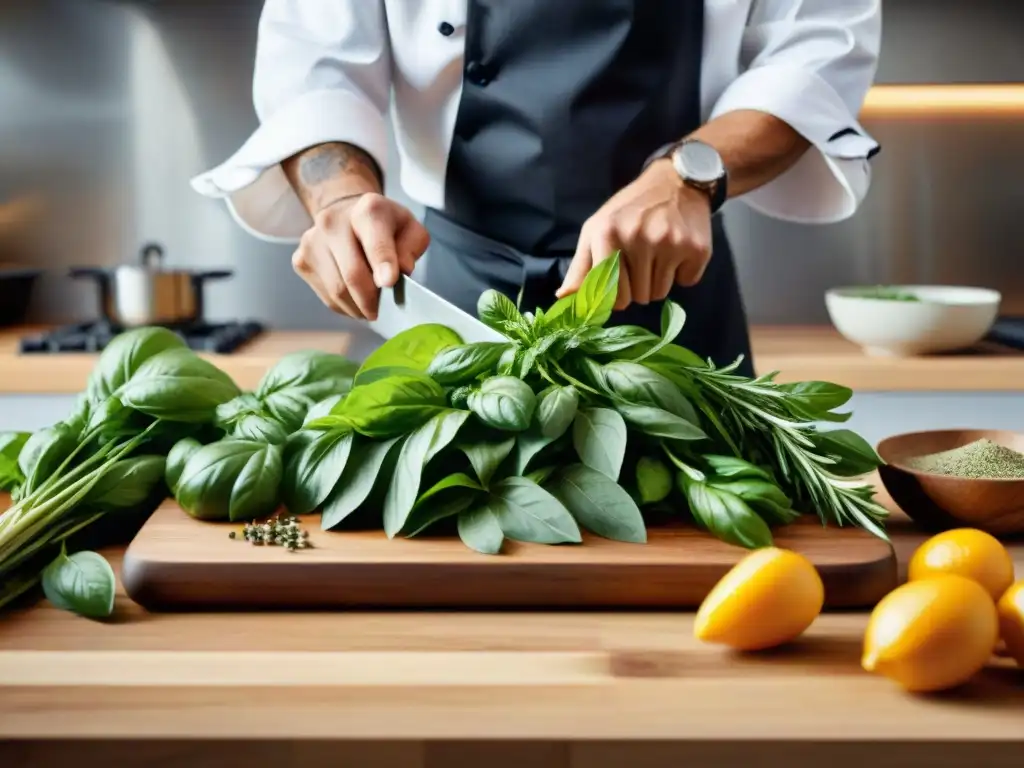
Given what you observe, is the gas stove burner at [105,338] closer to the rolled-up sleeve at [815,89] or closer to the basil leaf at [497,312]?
the rolled-up sleeve at [815,89]

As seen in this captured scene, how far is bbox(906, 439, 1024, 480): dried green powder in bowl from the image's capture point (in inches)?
31.3

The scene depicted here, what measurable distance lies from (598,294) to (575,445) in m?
0.12

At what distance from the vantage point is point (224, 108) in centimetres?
239

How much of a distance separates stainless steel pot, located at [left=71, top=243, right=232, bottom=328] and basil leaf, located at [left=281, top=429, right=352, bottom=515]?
1363 millimetres

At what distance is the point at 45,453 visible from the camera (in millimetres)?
774

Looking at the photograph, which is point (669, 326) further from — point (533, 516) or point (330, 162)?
point (330, 162)

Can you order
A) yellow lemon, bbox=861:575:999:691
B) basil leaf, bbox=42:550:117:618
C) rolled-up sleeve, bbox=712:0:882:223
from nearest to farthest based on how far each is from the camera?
1. yellow lemon, bbox=861:575:999:691
2. basil leaf, bbox=42:550:117:618
3. rolled-up sleeve, bbox=712:0:882:223

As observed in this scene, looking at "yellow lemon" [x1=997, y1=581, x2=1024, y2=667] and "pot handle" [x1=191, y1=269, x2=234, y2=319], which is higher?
"yellow lemon" [x1=997, y1=581, x2=1024, y2=667]

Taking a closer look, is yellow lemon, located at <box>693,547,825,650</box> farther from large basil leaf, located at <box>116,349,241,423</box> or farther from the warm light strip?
the warm light strip

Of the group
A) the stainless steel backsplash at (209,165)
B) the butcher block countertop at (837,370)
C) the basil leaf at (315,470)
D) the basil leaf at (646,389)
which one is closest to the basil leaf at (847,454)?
the basil leaf at (646,389)

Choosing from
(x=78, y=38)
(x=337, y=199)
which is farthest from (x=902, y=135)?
(x=78, y=38)

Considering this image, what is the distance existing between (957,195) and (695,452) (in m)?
1.89

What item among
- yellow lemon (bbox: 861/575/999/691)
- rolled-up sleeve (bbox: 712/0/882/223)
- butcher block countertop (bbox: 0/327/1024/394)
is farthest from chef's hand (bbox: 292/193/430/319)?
butcher block countertop (bbox: 0/327/1024/394)

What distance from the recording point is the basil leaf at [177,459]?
30.3 inches
